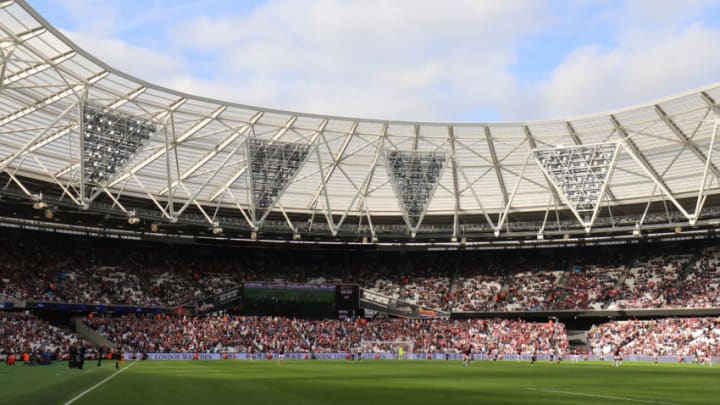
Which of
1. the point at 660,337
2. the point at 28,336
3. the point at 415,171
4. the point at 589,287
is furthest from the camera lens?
the point at 589,287

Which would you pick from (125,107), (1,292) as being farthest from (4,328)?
(125,107)

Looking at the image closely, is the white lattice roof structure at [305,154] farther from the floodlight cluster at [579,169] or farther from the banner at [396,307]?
the banner at [396,307]

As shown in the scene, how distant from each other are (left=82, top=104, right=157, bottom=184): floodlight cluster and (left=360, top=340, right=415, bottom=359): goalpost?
1167 inches

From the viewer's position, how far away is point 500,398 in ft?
66.1

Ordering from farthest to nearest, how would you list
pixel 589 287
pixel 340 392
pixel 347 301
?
1. pixel 347 301
2. pixel 589 287
3. pixel 340 392

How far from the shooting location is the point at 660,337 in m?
59.4

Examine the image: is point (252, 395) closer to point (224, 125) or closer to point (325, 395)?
point (325, 395)

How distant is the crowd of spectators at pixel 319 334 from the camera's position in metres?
Result: 58.9

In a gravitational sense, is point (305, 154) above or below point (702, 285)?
above

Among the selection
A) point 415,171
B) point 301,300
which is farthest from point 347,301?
point 415,171

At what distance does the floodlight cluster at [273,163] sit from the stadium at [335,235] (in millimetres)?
168

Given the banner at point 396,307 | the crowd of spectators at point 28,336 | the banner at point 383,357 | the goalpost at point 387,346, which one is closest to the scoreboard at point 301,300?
the banner at point 396,307

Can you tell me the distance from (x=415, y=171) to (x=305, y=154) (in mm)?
9174

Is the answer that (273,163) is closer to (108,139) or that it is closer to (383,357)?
(108,139)
